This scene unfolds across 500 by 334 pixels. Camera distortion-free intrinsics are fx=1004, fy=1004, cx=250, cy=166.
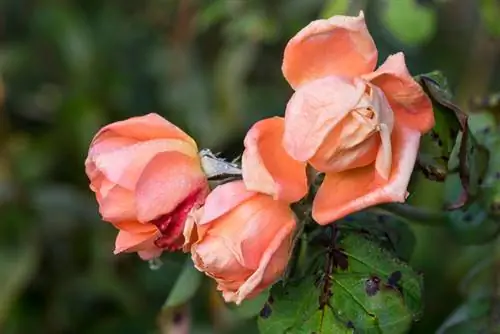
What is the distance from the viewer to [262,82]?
1.73 m

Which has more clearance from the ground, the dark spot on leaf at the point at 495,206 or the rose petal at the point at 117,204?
the rose petal at the point at 117,204

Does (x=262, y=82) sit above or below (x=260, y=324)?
below

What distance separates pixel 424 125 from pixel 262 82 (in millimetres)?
1051

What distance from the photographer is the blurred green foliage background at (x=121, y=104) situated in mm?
1370

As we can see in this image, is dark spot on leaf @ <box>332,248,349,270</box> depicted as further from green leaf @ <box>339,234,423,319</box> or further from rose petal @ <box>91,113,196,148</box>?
rose petal @ <box>91,113,196,148</box>

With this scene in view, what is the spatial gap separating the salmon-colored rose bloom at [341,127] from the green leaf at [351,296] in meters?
0.08

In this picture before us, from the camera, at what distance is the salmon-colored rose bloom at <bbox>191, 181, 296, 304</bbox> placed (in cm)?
65

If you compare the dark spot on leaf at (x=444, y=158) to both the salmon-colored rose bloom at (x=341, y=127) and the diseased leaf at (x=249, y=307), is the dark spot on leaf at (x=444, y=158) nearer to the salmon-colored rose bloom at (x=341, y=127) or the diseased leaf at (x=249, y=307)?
the salmon-colored rose bloom at (x=341, y=127)

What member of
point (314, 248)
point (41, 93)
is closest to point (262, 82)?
point (41, 93)

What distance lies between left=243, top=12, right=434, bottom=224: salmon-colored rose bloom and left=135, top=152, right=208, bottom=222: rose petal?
0.18 ft

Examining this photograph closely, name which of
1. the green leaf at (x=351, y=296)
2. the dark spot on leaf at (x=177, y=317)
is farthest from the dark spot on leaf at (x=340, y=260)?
→ the dark spot on leaf at (x=177, y=317)

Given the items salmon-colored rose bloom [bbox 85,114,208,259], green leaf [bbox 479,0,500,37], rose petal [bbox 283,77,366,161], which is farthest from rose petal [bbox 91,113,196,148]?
green leaf [bbox 479,0,500,37]

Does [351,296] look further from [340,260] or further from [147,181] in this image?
[147,181]

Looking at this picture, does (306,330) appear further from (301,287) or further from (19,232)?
(19,232)
